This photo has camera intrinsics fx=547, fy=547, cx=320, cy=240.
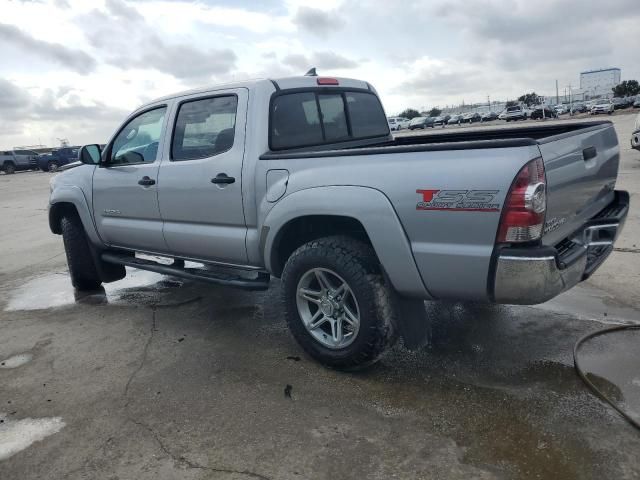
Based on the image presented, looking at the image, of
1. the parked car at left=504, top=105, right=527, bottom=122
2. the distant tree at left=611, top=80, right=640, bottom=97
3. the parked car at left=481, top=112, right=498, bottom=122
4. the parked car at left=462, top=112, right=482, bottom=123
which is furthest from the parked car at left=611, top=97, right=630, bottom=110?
the distant tree at left=611, top=80, right=640, bottom=97

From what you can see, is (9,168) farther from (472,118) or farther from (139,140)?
(472,118)

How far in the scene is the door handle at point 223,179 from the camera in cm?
391

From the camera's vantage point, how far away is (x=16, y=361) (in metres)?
4.22

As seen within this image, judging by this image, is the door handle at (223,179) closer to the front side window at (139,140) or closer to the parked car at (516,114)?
the front side window at (139,140)

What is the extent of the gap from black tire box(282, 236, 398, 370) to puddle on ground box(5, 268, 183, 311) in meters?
2.55

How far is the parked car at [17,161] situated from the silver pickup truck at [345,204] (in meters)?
38.2

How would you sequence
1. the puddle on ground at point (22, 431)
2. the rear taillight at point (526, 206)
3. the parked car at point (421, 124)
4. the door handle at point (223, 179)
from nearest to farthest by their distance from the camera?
1. the rear taillight at point (526, 206)
2. the puddle on ground at point (22, 431)
3. the door handle at point (223, 179)
4. the parked car at point (421, 124)

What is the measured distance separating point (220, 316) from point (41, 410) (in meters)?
1.74

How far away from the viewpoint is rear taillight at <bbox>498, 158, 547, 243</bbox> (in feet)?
8.68

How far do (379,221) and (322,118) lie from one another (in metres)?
1.54

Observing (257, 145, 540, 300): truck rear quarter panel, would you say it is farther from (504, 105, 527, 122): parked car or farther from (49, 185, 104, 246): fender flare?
(504, 105, 527, 122): parked car

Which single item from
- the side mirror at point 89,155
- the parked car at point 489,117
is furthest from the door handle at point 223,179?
the parked car at point 489,117

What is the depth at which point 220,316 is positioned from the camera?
4887mm

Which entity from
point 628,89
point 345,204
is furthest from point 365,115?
point 628,89
